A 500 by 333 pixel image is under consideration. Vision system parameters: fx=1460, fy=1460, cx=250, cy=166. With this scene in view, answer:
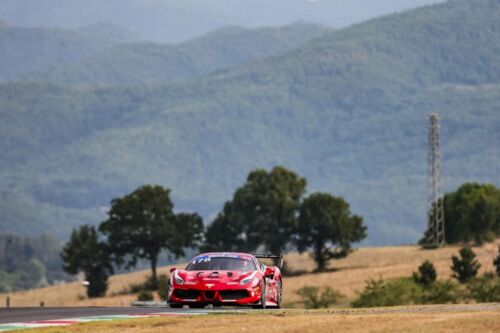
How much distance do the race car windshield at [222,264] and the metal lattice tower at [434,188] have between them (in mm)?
93788

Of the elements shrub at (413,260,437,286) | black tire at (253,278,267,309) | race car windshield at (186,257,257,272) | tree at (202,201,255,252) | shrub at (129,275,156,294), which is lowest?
black tire at (253,278,267,309)

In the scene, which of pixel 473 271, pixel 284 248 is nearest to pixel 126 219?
pixel 284 248

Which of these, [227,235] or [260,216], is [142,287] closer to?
[227,235]

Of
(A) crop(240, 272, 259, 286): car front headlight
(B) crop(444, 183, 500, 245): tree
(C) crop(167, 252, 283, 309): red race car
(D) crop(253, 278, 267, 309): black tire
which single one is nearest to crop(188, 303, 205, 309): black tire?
(C) crop(167, 252, 283, 309): red race car

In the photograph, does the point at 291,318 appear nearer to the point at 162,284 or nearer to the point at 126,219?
the point at 162,284

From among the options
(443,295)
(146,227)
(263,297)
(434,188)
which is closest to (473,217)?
(434,188)

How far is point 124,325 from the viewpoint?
3131 cm

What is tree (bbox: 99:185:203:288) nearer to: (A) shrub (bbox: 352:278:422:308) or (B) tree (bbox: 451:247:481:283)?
(B) tree (bbox: 451:247:481:283)

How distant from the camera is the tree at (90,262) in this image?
142m

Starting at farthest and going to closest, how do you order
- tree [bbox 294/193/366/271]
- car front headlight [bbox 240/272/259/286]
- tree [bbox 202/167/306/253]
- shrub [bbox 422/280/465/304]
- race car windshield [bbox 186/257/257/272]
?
tree [bbox 202/167/306/253] → tree [bbox 294/193/366/271] → shrub [bbox 422/280/465/304] → race car windshield [bbox 186/257/257/272] → car front headlight [bbox 240/272/259/286]

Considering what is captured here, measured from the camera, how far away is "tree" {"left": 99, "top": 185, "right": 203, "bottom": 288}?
145m

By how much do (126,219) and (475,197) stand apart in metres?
35.9

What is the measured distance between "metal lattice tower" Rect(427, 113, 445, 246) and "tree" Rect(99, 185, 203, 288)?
24.3 m

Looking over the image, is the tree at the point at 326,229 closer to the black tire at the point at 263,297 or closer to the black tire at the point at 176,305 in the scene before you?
the black tire at the point at 263,297
